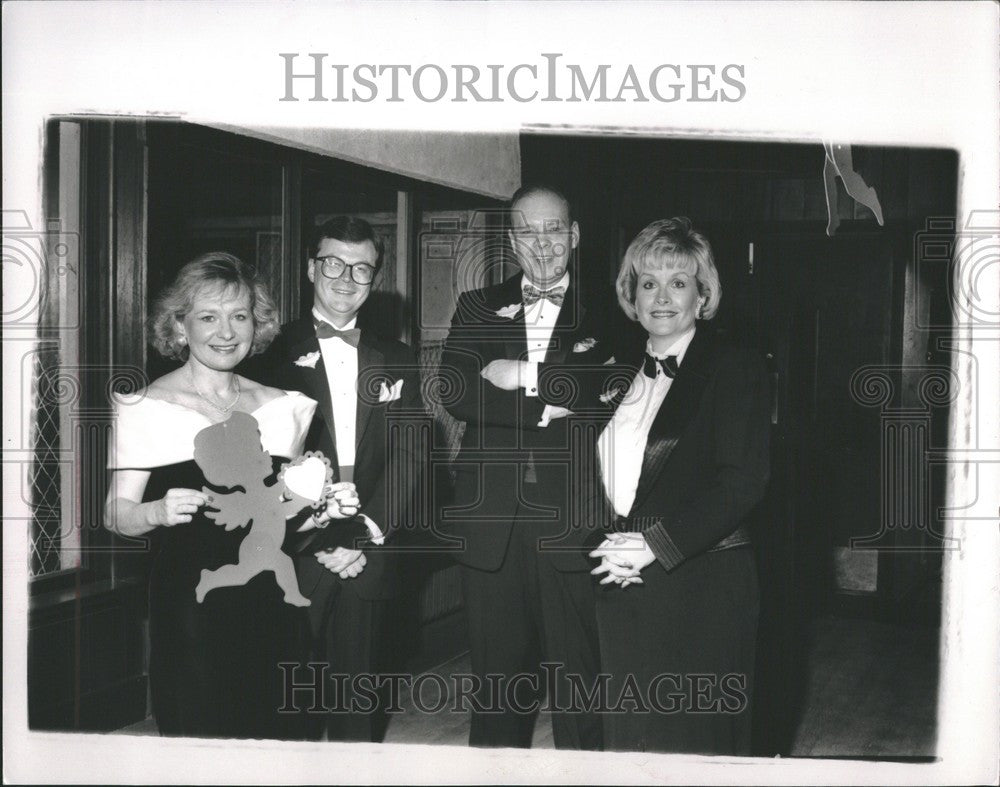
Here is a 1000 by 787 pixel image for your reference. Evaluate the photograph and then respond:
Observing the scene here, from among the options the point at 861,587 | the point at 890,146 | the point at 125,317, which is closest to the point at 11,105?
the point at 125,317

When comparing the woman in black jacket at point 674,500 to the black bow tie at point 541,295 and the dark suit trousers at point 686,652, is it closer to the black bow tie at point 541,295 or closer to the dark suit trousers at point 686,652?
the dark suit trousers at point 686,652

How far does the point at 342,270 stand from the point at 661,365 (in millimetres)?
1043

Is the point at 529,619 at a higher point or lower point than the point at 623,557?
lower

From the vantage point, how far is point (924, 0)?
3553 mm

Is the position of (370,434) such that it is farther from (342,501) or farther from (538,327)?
(538,327)

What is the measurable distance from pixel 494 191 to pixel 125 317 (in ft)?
4.12

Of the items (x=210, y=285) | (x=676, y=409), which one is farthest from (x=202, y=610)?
(x=676, y=409)

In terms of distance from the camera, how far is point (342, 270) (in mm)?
3648

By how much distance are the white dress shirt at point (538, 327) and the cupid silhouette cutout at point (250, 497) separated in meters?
0.76

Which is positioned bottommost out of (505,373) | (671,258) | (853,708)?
(853,708)

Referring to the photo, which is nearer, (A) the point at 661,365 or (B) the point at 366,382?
(A) the point at 661,365

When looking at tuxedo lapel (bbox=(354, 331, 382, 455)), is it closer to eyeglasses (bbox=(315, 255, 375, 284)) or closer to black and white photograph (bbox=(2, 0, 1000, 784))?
black and white photograph (bbox=(2, 0, 1000, 784))

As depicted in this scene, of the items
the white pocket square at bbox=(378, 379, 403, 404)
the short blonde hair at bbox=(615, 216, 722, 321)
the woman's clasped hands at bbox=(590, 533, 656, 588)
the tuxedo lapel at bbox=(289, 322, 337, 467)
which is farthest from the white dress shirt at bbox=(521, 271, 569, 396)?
the tuxedo lapel at bbox=(289, 322, 337, 467)

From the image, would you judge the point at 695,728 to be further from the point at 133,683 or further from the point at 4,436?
the point at 4,436
